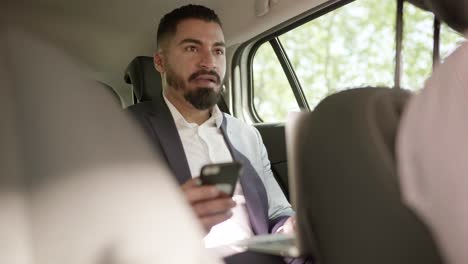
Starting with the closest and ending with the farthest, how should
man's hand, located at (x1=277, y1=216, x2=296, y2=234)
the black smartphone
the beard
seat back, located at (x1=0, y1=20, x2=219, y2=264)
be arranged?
seat back, located at (x1=0, y1=20, x2=219, y2=264) → the black smartphone → man's hand, located at (x1=277, y1=216, x2=296, y2=234) → the beard

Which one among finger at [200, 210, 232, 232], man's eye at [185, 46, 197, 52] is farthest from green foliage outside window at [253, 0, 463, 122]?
finger at [200, 210, 232, 232]

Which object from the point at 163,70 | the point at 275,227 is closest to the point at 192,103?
the point at 163,70

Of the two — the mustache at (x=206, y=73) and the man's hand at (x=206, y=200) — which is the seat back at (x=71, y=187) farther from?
the mustache at (x=206, y=73)

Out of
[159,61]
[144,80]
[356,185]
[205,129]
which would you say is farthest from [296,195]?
[144,80]

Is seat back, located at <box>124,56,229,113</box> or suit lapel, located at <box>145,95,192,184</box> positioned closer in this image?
suit lapel, located at <box>145,95,192,184</box>

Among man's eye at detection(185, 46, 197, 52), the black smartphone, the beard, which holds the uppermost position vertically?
man's eye at detection(185, 46, 197, 52)

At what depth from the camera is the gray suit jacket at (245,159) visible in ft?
5.14

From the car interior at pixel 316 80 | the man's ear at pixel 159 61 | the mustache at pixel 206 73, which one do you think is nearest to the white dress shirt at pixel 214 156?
the mustache at pixel 206 73

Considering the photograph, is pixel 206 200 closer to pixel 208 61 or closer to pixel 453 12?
pixel 453 12

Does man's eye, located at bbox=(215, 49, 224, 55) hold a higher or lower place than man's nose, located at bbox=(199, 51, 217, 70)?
higher

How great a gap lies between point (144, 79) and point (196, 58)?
428 millimetres

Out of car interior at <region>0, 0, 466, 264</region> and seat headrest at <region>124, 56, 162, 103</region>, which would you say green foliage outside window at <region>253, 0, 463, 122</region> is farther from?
seat headrest at <region>124, 56, 162, 103</region>

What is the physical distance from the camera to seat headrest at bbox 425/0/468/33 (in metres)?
0.77

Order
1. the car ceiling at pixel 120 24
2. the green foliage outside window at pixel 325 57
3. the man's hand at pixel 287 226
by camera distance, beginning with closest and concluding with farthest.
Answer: the man's hand at pixel 287 226
the green foliage outside window at pixel 325 57
the car ceiling at pixel 120 24
